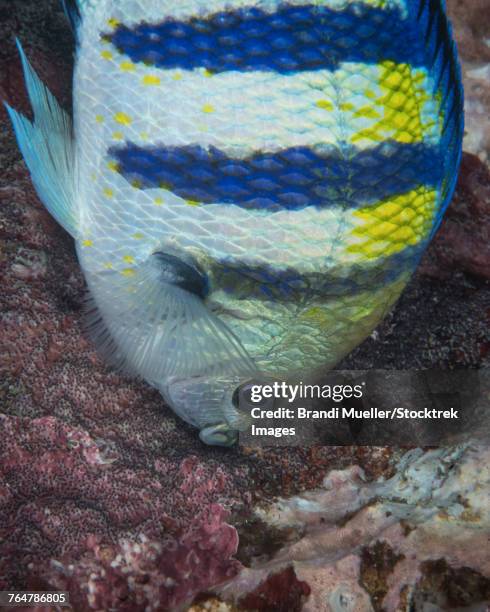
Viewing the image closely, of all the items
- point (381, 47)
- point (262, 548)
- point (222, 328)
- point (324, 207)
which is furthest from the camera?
point (262, 548)

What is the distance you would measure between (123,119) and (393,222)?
2.56ft

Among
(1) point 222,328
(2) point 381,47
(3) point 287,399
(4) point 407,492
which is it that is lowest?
(4) point 407,492

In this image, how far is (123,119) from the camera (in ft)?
4.43

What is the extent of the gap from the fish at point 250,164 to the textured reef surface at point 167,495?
42 cm

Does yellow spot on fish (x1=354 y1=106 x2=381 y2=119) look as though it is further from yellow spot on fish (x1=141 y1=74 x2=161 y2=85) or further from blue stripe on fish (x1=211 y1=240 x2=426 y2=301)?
yellow spot on fish (x1=141 y1=74 x2=161 y2=85)

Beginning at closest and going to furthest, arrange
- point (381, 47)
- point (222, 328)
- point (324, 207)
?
point (381, 47), point (324, 207), point (222, 328)

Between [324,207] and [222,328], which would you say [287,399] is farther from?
[324,207]

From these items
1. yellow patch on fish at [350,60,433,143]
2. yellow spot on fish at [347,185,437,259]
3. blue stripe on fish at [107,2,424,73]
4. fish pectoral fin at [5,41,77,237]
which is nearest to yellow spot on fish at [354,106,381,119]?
yellow patch on fish at [350,60,433,143]

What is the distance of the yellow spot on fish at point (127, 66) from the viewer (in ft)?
4.30

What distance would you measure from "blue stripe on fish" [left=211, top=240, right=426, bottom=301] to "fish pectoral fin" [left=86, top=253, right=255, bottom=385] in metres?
0.09

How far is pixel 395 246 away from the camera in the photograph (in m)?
1.36

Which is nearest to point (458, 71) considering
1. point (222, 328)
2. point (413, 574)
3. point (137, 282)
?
point (222, 328)

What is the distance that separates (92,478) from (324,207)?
1.21m

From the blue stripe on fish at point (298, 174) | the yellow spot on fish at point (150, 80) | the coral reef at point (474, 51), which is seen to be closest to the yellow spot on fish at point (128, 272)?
the blue stripe on fish at point (298, 174)
